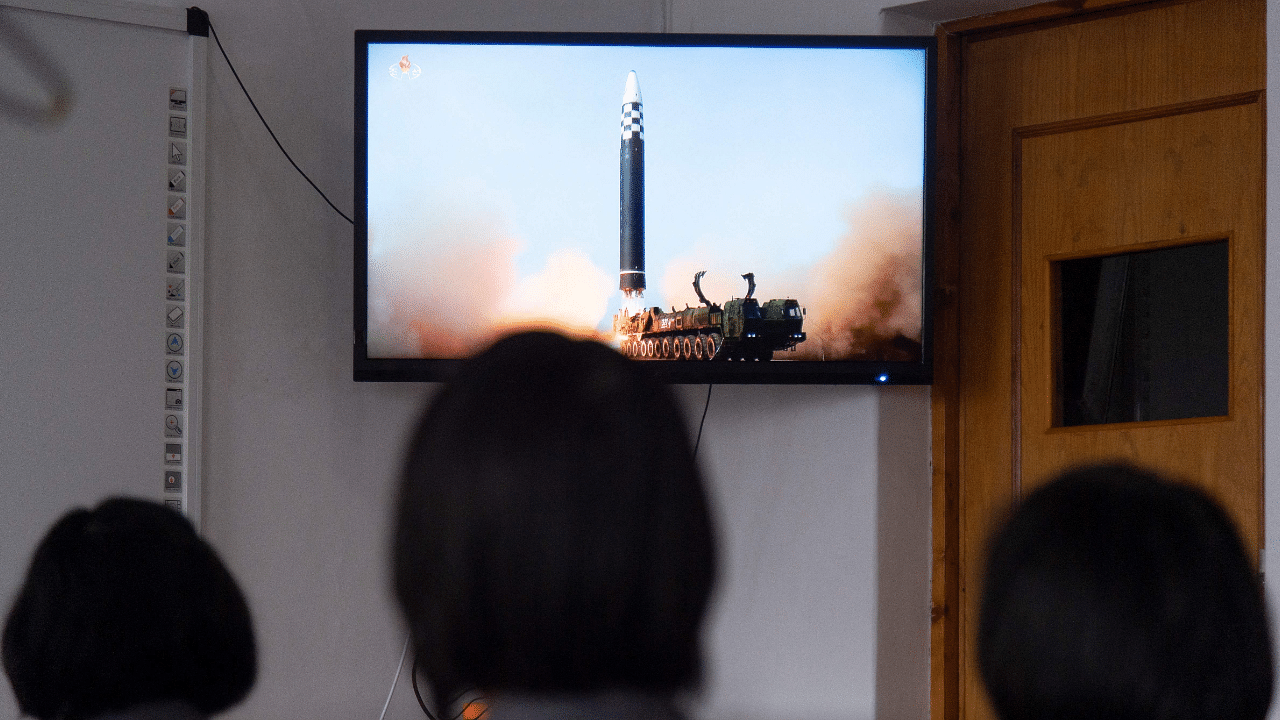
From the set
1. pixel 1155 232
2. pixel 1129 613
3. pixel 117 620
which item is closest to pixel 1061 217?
pixel 1155 232

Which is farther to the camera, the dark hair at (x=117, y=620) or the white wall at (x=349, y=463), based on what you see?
the white wall at (x=349, y=463)

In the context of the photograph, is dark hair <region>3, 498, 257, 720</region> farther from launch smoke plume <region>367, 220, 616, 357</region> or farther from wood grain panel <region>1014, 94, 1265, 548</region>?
wood grain panel <region>1014, 94, 1265, 548</region>

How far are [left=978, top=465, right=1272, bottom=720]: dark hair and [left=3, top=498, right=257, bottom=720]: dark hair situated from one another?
0.62 m

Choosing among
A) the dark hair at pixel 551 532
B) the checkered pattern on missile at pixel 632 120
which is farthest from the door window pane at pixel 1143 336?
the dark hair at pixel 551 532

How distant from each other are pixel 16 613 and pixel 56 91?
1736mm

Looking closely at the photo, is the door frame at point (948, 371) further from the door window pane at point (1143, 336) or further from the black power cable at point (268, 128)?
the black power cable at point (268, 128)

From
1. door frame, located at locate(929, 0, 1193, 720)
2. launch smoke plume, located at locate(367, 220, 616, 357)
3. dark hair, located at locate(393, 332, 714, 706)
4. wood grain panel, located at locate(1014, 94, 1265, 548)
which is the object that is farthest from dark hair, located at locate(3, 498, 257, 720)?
door frame, located at locate(929, 0, 1193, 720)

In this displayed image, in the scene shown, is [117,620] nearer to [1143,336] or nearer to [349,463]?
[349,463]

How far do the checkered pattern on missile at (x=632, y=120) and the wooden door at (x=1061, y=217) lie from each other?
735 millimetres

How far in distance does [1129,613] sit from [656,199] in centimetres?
193

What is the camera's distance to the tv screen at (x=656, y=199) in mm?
2555

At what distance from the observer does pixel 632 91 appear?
259cm

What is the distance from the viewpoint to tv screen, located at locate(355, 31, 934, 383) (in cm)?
255

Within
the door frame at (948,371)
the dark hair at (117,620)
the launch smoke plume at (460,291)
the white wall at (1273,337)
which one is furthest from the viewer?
the door frame at (948,371)
